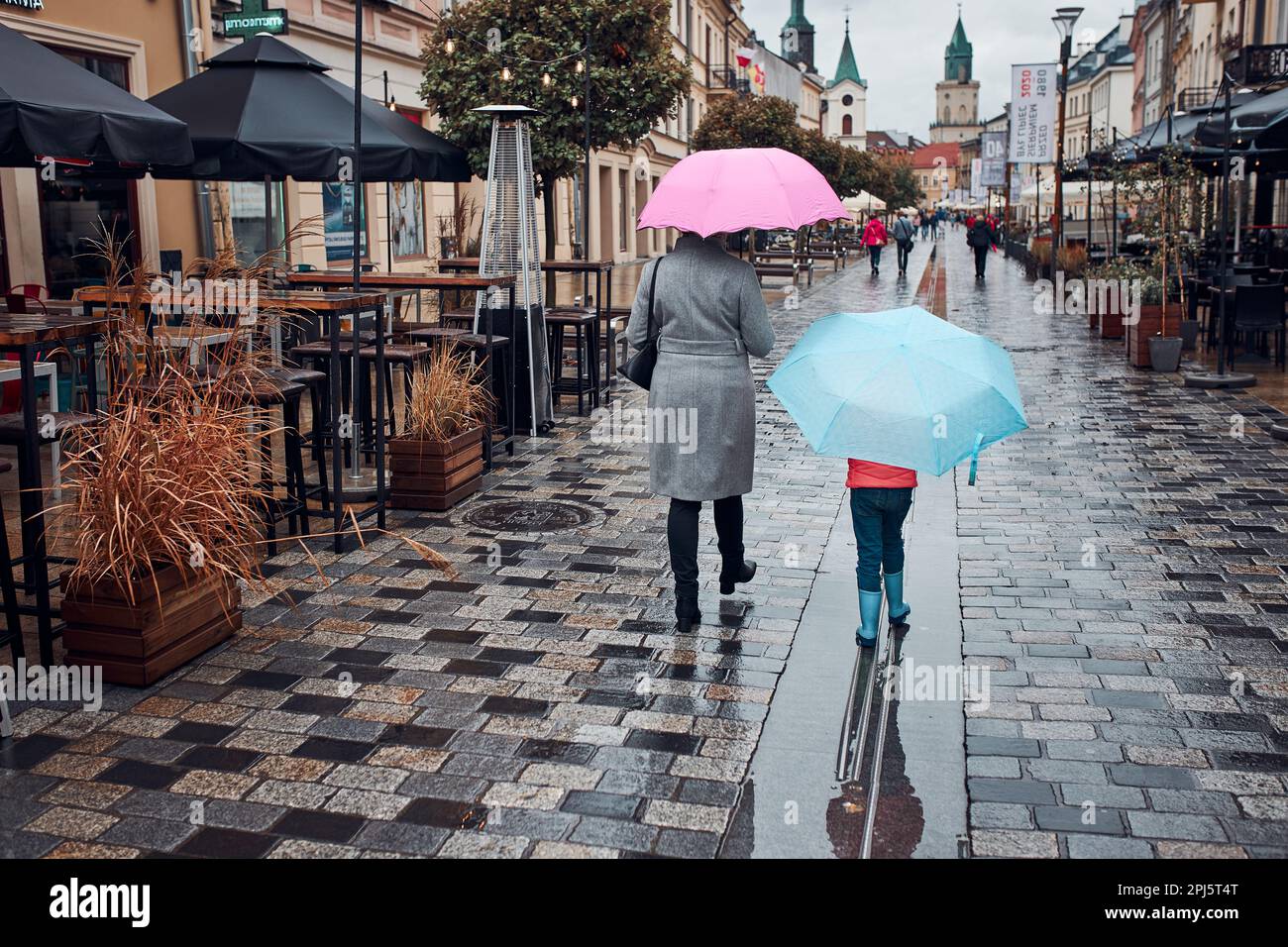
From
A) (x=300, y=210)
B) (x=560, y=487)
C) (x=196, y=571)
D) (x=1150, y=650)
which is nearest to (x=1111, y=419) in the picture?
(x=560, y=487)

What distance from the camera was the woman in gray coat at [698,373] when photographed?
5.34 metres

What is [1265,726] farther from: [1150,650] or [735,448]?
[735,448]

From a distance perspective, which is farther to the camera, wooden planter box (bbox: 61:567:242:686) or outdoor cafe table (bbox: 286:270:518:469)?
outdoor cafe table (bbox: 286:270:518:469)

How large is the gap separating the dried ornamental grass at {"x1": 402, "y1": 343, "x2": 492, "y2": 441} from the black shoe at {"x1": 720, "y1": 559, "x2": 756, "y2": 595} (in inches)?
95.8

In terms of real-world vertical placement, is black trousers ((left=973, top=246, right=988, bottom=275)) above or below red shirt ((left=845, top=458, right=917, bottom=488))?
above

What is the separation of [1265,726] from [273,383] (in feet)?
15.4

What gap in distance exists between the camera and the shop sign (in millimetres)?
13414

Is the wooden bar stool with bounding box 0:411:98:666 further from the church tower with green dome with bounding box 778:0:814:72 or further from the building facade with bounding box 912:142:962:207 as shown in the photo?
the building facade with bounding box 912:142:962:207

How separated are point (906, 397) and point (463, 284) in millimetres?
4374

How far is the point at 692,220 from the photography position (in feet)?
16.8

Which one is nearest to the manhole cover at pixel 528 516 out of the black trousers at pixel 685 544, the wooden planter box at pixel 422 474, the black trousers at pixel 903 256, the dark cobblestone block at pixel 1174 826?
the wooden planter box at pixel 422 474

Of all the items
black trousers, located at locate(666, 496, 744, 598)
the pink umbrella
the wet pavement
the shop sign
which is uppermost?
the shop sign

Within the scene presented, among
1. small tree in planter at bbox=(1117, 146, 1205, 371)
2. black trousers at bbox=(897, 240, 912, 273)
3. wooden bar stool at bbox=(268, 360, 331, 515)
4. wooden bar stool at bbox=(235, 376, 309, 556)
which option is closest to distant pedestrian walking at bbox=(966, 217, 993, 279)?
black trousers at bbox=(897, 240, 912, 273)

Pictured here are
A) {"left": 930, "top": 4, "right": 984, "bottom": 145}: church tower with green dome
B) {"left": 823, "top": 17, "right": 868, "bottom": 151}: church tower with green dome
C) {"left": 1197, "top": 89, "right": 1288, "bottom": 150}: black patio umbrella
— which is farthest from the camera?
{"left": 930, "top": 4, "right": 984, "bottom": 145}: church tower with green dome
